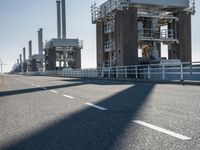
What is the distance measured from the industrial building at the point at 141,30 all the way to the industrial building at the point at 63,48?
134ft

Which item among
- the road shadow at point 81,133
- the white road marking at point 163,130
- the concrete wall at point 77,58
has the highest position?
the concrete wall at point 77,58

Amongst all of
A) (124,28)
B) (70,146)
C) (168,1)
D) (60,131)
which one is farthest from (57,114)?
(168,1)

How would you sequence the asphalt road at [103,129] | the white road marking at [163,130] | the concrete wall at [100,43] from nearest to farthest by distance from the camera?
the asphalt road at [103,129] → the white road marking at [163,130] → the concrete wall at [100,43]

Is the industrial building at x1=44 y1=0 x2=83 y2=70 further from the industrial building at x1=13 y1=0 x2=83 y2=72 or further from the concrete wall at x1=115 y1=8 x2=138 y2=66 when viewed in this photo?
the concrete wall at x1=115 y1=8 x2=138 y2=66

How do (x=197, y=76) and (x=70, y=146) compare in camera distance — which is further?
(x=197, y=76)

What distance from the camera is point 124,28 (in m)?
44.6

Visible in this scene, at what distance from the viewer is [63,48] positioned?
3824 inches

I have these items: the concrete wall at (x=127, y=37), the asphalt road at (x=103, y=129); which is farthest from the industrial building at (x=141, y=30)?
the asphalt road at (x=103, y=129)

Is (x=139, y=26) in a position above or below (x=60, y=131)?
above

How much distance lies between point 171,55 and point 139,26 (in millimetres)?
6234

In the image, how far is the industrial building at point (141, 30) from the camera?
44750 mm

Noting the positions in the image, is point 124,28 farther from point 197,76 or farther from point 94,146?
point 94,146

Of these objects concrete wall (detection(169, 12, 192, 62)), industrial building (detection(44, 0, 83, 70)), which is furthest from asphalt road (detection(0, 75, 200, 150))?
industrial building (detection(44, 0, 83, 70))

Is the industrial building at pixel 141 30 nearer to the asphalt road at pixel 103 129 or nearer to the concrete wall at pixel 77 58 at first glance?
the asphalt road at pixel 103 129
